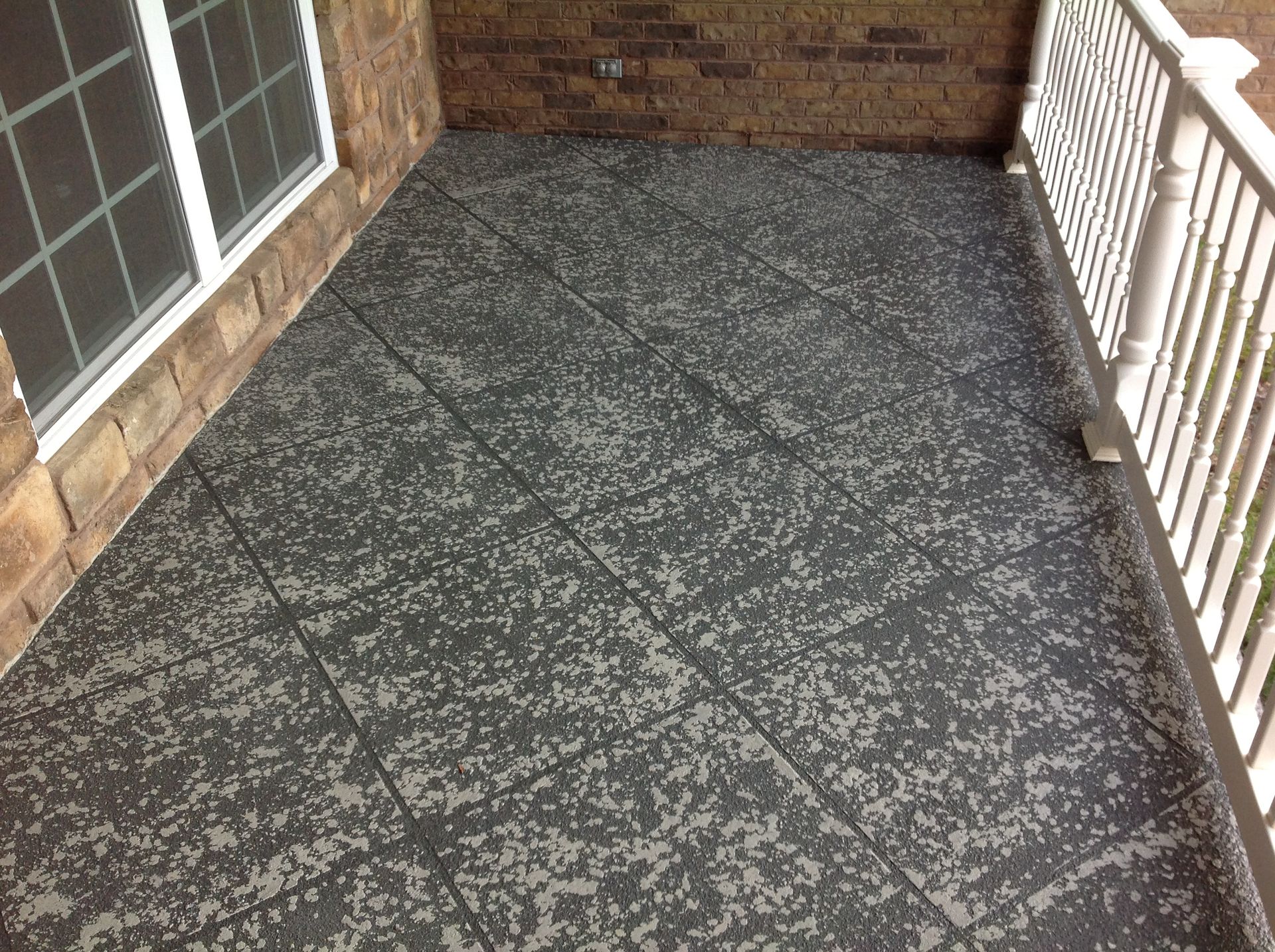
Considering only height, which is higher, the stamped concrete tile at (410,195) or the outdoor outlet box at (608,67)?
the outdoor outlet box at (608,67)

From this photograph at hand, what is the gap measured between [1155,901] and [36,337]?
96.4 inches

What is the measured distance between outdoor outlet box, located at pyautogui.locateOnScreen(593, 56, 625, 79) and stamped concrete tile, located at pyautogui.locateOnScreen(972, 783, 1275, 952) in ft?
12.2

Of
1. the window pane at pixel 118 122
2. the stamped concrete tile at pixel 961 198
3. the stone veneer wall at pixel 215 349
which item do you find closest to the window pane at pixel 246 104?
the stone veneer wall at pixel 215 349

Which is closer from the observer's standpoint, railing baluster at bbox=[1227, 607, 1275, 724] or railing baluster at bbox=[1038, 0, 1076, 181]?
railing baluster at bbox=[1227, 607, 1275, 724]

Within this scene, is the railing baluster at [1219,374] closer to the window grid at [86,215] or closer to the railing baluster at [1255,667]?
the railing baluster at [1255,667]

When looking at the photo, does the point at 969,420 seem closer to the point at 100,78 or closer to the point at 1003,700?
the point at 1003,700

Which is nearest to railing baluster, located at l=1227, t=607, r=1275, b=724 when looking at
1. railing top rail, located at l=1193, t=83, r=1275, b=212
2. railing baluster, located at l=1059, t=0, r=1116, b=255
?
railing top rail, located at l=1193, t=83, r=1275, b=212

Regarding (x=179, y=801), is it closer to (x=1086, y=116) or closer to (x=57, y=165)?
(x=57, y=165)

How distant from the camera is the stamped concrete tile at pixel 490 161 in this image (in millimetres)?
4449

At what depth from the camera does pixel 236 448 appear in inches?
115

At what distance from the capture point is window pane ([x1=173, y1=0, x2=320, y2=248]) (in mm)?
3123

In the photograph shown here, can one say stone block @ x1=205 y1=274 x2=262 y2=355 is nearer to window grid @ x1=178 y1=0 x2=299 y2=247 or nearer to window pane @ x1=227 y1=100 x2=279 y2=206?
window grid @ x1=178 y1=0 x2=299 y2=247

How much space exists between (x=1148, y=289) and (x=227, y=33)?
2570mm

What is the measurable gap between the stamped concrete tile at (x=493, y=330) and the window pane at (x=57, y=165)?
0.97 meters
